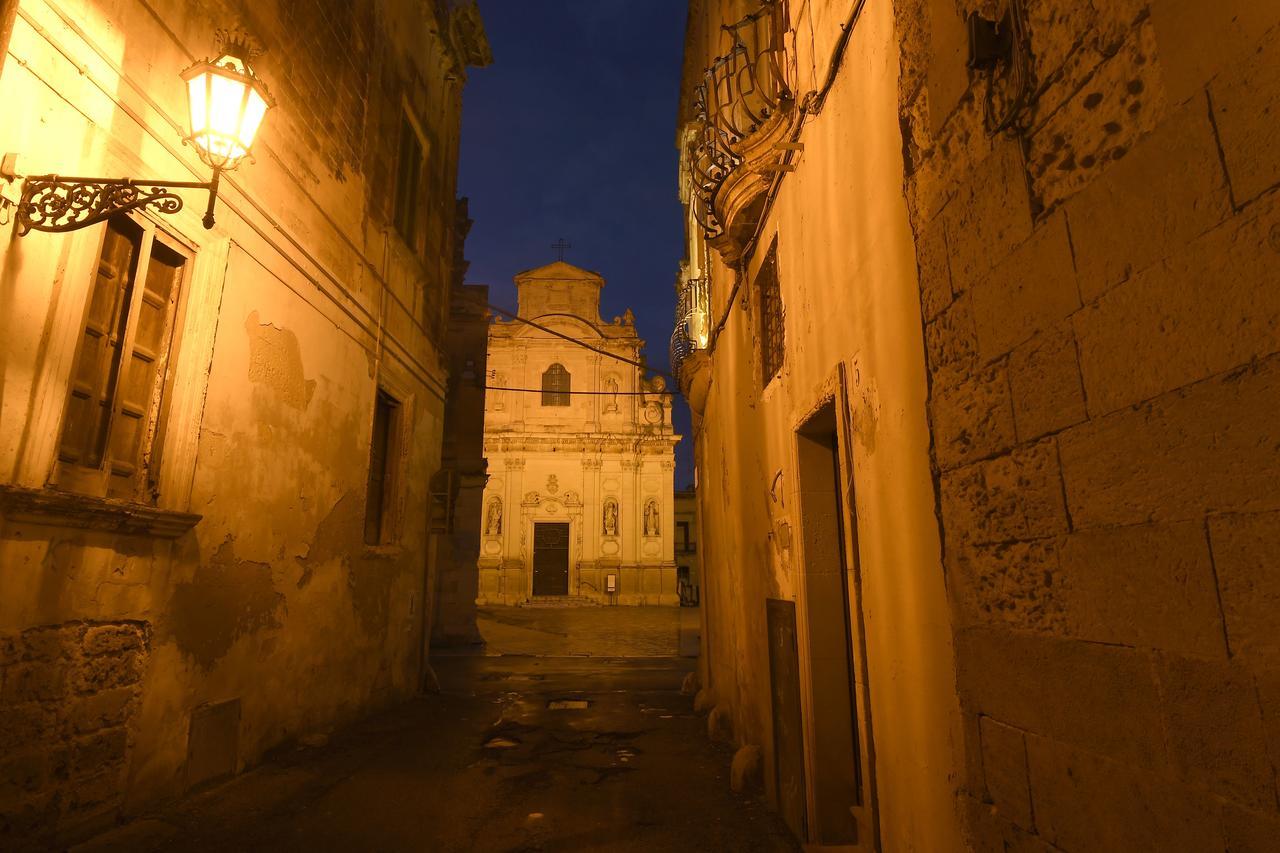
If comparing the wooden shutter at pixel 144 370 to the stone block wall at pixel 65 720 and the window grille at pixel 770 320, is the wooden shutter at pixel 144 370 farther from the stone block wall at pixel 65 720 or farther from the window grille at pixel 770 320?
the window grille at pixel 770 320

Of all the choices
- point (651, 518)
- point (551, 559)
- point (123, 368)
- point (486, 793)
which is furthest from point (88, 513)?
point (651, 518)

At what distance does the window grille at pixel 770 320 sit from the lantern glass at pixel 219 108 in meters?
3.56

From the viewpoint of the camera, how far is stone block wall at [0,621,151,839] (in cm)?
353

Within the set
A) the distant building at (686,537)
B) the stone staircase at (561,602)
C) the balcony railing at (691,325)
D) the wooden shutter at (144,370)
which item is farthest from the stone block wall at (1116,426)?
the distant building at (686,537)

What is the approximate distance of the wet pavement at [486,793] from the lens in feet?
14.2

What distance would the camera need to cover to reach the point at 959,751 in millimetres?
2453

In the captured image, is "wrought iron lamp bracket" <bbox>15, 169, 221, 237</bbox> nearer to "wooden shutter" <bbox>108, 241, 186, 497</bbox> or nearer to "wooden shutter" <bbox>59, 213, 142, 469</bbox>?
"wooden shutter" <bbox>59, 213, 142, 469</bbox>

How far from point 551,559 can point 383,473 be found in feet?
73.7

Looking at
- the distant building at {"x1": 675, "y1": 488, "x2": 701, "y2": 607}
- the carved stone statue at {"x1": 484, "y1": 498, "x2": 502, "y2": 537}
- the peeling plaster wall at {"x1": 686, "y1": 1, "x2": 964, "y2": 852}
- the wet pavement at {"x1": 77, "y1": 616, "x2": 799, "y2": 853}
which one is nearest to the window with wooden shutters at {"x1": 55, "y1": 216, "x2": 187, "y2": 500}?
the wet pavement at {"x1": 77, "y1": 616, "x2": 799, "y2": 853}

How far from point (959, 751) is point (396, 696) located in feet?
24.6

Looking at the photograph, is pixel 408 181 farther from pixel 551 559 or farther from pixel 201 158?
pixel 551 559

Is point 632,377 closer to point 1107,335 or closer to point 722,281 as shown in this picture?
point 722,281

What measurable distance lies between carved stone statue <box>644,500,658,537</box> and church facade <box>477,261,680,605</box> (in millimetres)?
43

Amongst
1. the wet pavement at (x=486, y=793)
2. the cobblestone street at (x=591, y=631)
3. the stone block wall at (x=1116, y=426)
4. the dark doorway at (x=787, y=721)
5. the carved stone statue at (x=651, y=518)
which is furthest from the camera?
the carved stone statue at (x=651, y=518)
